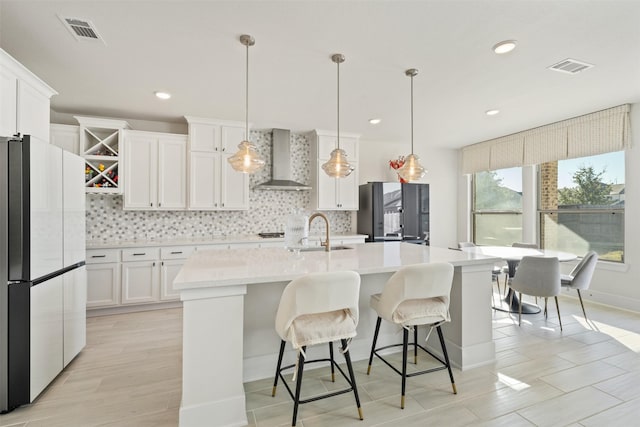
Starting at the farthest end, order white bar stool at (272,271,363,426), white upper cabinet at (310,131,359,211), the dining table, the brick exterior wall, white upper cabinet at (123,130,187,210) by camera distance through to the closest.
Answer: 1. white upper cabinet at (310,131,359,211)
2. the brick exterior wall
3. white upper cabinet at (123,130,187,210)
4. the dining table
5. white bar stool at (272,271,363,426)

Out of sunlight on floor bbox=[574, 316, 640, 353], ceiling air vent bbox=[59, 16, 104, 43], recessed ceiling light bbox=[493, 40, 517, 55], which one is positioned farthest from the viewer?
sunlight on floor bbox=[574, 316, 640, 353]

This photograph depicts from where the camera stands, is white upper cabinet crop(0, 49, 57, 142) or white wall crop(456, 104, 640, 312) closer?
white upper cabinet crop(0, 49, 57, 142)

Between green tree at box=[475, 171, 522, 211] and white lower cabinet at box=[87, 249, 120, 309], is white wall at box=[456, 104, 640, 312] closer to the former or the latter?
green tree at box=[475, 171, 522, 211]

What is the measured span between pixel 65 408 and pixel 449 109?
4682mm

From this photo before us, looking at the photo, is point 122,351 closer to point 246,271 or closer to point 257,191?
point 246,271

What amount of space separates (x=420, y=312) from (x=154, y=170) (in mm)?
3849

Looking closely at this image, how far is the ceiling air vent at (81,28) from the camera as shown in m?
2.14

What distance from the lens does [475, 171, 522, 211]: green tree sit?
17.8ft

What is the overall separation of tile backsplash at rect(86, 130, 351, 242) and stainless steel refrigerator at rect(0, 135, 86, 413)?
2034mm

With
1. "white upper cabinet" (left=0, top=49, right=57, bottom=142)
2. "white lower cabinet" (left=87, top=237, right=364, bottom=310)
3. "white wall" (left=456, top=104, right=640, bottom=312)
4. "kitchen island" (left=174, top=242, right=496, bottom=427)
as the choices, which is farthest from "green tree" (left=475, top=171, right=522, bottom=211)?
"white upper cabinet" (left=0, top=49, right=57, bottom=142)

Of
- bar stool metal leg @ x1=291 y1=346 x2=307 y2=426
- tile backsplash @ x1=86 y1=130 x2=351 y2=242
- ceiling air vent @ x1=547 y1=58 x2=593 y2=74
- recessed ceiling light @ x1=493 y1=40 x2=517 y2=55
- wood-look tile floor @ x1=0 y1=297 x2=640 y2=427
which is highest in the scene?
ceiling air vent @ x1=547 y1=58 x2=593 y2=74

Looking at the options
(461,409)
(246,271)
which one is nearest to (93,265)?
(246,271)

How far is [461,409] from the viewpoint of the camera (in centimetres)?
194

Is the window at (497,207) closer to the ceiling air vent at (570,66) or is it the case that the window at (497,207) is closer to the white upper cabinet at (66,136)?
the ceiling air vent at (570,66)
